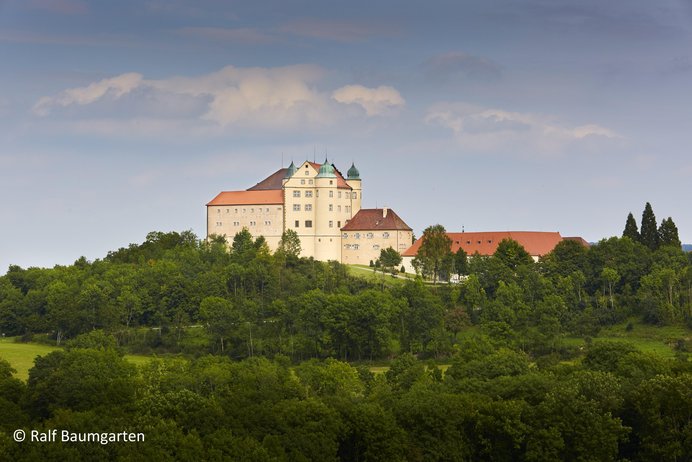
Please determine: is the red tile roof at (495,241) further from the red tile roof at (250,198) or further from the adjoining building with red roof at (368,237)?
the red tile roof at (250,198)

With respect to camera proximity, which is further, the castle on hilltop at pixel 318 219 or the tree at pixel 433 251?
the castle on hilltop at pixel 318 219

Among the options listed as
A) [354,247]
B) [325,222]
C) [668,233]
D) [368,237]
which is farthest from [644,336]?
[325,222]

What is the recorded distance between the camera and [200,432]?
56.9 metres

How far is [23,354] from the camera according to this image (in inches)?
3875

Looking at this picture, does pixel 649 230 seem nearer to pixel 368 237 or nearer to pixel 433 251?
pixel 433 251

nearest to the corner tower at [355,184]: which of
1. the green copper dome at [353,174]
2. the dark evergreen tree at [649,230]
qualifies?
the green copper dome at [353,174]

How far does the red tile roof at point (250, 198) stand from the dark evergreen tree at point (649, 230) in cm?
3741

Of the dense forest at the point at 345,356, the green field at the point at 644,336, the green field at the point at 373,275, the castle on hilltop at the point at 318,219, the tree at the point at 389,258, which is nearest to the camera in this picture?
the dense forest at the point at 345,356

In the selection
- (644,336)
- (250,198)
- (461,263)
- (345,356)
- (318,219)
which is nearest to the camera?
(345,356)

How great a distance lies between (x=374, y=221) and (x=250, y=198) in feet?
44.4

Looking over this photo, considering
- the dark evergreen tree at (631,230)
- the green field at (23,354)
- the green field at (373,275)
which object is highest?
the dark evergreen tree at (631,230)

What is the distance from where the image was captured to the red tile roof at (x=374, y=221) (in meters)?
122

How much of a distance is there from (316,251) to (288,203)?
581 centimetres

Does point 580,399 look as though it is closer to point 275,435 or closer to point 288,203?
point 275,435
